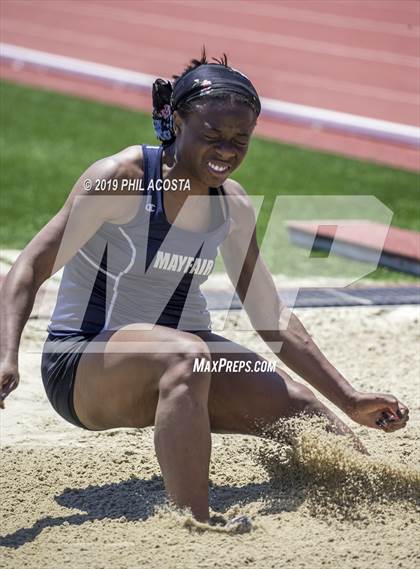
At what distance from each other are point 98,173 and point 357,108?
27.3 ft

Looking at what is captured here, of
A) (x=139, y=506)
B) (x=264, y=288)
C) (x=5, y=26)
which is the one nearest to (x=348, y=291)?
(x=264, y=288)

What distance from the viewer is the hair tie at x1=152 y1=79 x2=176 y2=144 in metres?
3.42

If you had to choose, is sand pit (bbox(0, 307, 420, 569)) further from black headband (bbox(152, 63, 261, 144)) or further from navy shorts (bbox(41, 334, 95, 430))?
black headband (bbox(152, 63, 261, 144))

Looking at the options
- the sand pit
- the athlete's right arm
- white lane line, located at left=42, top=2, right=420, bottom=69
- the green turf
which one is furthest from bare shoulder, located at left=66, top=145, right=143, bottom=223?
white lane line, located at left=42, top=2, right=420, bottom=69

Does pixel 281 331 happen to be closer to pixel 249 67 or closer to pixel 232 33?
pixel 249 67

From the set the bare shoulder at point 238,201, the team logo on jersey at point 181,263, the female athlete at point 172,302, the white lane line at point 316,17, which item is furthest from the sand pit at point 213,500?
the white lane line at point 316,17

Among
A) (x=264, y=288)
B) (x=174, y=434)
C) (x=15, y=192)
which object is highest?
(x=264, y=288)

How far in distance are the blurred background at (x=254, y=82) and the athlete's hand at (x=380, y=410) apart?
3.19 meters

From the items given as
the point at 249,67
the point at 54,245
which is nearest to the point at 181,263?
the point at 54,245

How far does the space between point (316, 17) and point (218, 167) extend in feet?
35.7

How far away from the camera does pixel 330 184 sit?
8.86m

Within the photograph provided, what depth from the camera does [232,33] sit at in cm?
1385

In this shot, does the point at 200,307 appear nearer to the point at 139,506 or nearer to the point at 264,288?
the point at 264,288

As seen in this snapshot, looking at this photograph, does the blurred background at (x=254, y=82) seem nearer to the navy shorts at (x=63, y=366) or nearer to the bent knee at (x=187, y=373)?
the navy shorts at (x=63, y=366)
